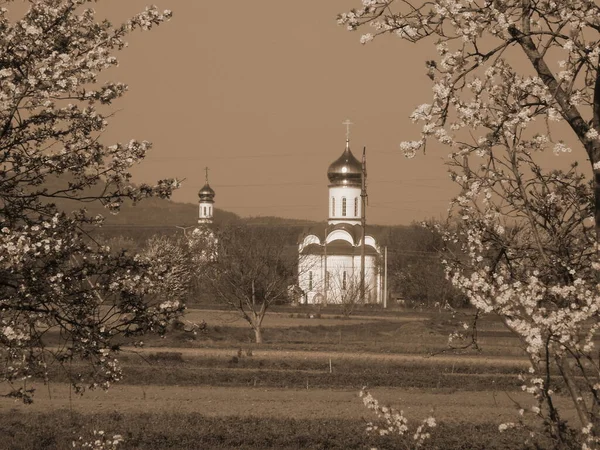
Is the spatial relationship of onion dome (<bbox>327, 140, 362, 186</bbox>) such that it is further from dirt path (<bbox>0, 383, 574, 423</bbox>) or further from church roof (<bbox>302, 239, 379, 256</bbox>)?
dirt path (<bbox>0, 383, 574, 423</bbox>)

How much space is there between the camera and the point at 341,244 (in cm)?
8588

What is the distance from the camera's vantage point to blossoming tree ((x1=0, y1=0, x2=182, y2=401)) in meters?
6.80

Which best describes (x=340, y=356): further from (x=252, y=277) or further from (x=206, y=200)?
(x=206, y=200)

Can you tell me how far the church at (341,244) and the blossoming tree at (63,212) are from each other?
65.3m

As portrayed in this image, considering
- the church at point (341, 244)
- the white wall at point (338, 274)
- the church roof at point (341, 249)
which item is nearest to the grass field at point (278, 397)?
the white wall at point (338, 274)

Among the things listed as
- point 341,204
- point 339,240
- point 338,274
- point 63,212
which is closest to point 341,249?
point 339,240

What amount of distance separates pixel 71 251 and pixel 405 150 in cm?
329

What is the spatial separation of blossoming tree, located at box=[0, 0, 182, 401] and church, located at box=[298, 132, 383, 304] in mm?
65343

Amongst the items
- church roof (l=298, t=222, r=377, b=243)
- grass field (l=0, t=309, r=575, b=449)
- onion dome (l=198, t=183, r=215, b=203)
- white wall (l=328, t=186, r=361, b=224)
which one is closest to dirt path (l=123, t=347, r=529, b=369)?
grass field (l=0, t=309, r=575, b=449)

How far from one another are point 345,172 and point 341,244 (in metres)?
8.03

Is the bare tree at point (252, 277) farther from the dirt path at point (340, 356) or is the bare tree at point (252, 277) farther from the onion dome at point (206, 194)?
the onion dome at point (206, 194)

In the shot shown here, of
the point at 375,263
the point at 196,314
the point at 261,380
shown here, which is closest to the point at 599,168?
the point at 261,380

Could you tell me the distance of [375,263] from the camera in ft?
273

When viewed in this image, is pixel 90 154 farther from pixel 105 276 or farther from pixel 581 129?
pixel 581 129
